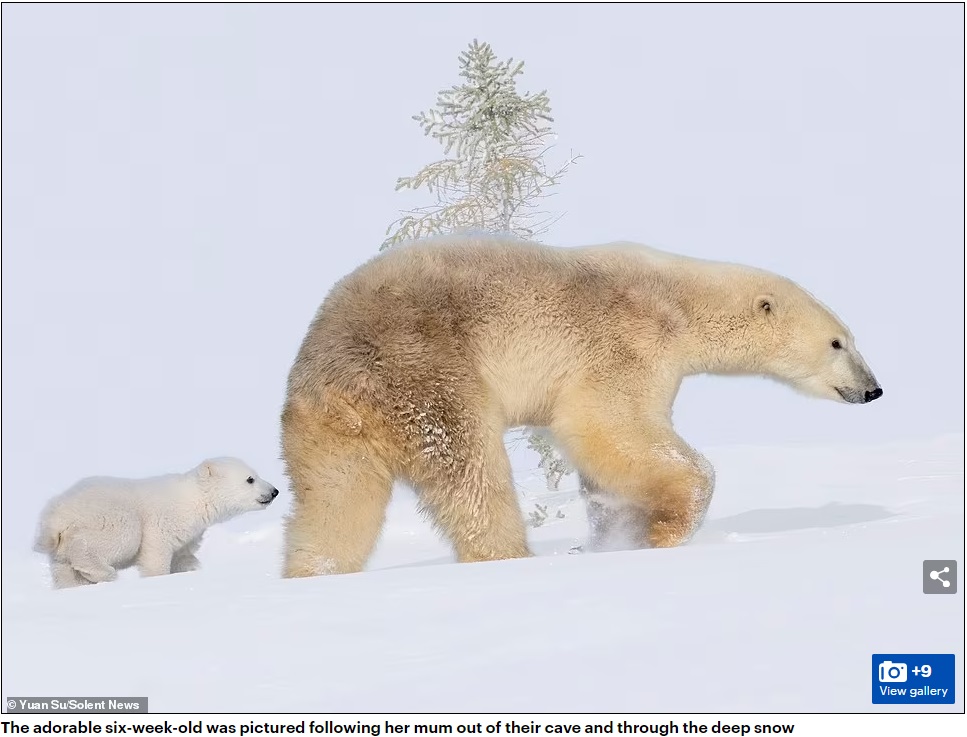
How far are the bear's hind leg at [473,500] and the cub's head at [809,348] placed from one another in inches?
89.5

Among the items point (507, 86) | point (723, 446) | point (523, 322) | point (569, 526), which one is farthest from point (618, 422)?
point (723, 446)

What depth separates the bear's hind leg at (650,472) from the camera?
7.67 meters

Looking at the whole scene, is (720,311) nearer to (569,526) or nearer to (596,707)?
(596,707)

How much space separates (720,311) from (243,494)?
444cm

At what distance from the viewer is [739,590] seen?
17.8ft

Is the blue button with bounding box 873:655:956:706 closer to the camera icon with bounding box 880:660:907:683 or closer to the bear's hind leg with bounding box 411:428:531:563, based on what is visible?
the camera icon with bounding box 880:660:907:683

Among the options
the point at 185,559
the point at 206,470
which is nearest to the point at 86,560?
the point at 185,559

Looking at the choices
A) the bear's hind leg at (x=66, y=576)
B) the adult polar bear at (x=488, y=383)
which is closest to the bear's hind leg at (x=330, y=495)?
the adult polar bear at (x=488, y=383)

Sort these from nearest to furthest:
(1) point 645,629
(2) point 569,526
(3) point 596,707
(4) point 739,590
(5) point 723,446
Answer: (3) point 596,707
(1) point 645,629
(4) point 739,590
(2) point 569,526
(5) point 723,446

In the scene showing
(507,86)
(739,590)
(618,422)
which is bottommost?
(739,590)

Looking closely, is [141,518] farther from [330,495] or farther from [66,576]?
[330,495]

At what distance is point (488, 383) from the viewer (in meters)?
7.51

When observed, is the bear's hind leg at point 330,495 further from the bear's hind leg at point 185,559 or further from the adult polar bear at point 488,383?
the bear's hind leg at point 185,559

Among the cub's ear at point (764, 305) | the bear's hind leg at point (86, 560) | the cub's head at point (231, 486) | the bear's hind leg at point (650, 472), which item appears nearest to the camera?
the bear's hind leg at point (650, 472)
